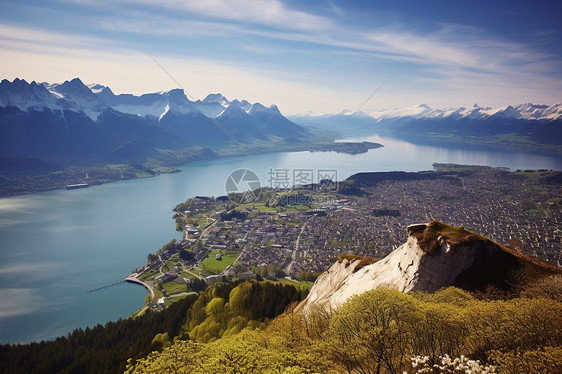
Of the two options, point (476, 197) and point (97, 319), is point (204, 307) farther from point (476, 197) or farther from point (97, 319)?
point (476, 197)

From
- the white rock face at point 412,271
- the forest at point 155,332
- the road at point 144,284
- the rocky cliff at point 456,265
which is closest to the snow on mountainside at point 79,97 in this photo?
the road at point 144,284

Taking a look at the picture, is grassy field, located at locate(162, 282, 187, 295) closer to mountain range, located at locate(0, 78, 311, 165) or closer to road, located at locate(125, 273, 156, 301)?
road, located at locate(125, 273, 156, 301)

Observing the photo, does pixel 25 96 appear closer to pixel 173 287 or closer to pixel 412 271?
pixel 173 287

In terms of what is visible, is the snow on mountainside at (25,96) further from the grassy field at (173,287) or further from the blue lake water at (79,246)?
the grassy field at (173,287)

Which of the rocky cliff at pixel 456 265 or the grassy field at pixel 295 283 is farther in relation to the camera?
the grassy field at pixel 295 283

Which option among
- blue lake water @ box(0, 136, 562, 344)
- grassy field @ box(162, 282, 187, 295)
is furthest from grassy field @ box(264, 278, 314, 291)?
blue lake water @ box(0, 136, 562, 344)

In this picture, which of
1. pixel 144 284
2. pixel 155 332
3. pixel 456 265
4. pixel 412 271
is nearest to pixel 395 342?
pixel 412 271

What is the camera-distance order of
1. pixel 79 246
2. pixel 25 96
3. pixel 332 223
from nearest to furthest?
pixel 79 246, pixel 332 223, pixel 25 96
